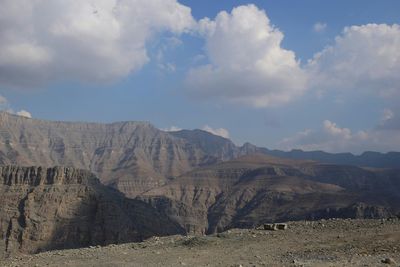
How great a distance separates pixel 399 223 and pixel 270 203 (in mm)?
172948

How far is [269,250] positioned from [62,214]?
331ft

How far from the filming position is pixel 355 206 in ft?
505

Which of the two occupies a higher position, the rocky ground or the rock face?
the rocky ground

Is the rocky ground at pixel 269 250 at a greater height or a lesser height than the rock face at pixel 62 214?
greater

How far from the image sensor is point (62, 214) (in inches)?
4648

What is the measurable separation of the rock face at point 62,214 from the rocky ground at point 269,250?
8240 centimetres

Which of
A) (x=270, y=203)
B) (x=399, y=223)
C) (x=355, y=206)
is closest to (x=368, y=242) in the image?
(x=399, y=223)

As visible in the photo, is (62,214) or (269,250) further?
(62,214)

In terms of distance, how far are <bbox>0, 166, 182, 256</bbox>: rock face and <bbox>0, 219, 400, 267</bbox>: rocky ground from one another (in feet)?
270

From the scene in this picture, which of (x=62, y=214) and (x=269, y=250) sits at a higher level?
(x=269, y=250)

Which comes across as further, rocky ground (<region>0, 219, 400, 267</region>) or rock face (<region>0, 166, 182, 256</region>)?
rock face (<region>0, 166, 182, 256</region>)

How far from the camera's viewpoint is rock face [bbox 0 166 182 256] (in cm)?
11141

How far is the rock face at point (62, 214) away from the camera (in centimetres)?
11141

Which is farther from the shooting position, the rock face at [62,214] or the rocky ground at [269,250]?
the rock face at [62,214]
